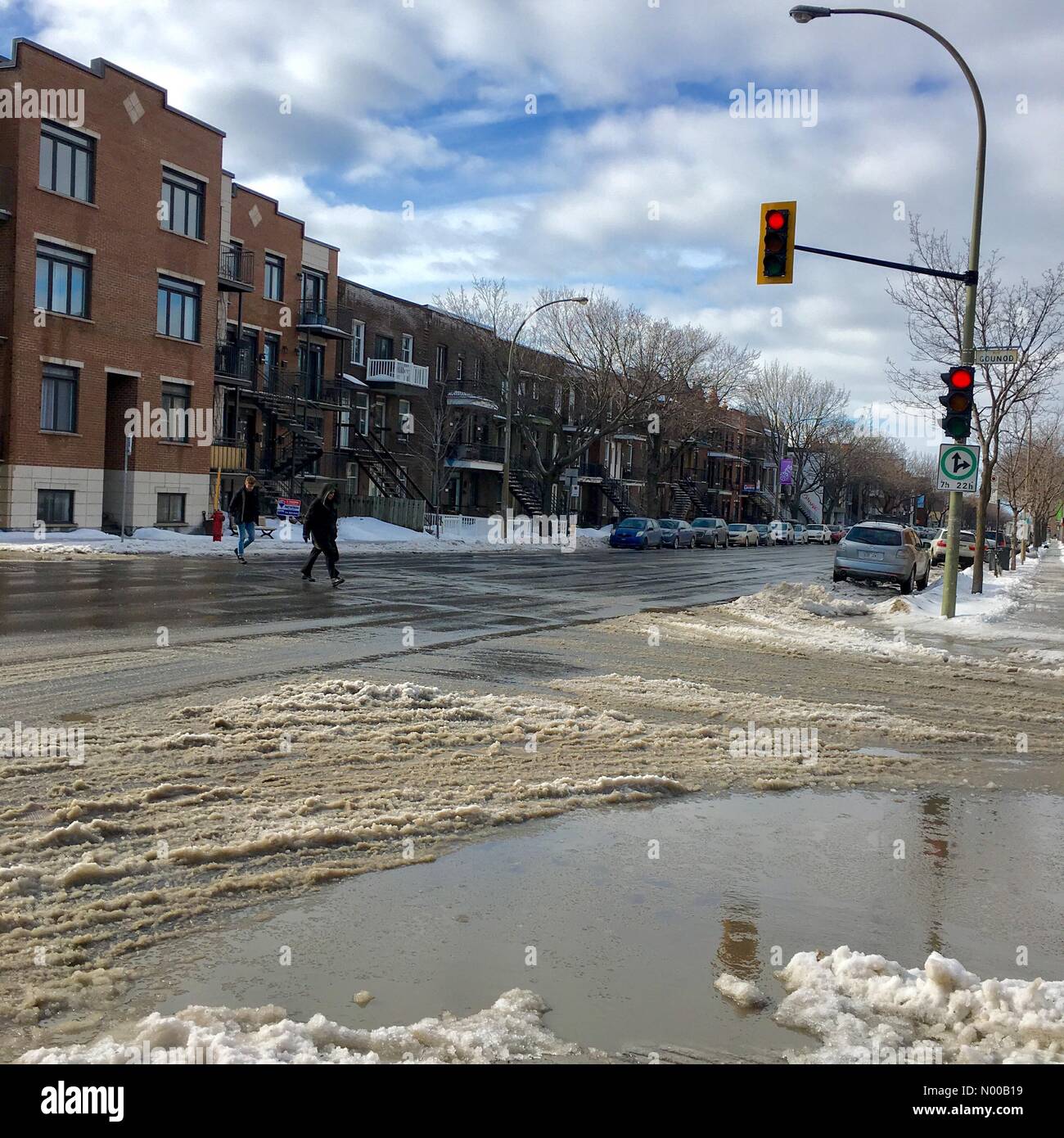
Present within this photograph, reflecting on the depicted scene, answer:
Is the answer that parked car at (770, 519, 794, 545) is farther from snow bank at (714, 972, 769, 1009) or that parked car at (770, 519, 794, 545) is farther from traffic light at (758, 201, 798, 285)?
snow bank at (714, 972, 769, 1009)

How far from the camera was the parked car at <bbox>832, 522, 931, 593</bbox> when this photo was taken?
84.1 feet

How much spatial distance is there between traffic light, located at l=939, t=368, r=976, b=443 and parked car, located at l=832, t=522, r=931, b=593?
8.95 m

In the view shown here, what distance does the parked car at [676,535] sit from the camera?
56.3 m

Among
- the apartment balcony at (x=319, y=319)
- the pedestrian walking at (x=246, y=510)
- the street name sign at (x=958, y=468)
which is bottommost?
the pedestrian walking at (x=246, y=510)

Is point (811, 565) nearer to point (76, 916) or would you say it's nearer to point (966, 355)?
point (966, 355)

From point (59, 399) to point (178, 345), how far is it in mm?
4980

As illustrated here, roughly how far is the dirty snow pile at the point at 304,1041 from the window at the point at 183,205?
3464 centimetres

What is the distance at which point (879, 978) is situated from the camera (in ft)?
13.3

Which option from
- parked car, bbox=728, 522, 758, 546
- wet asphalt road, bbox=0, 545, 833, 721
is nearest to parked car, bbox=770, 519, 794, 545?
parked car, bbox=728, 522, 758, 546

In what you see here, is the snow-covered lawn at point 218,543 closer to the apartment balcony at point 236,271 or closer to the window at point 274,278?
the apartment balcony at point 236,271

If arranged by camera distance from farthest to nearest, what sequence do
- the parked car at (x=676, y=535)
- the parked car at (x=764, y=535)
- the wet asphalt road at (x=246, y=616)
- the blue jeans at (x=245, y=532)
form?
the parked car at (x=764, y=535) → the parked car at (x=676, y=535) → the blue jeans at (x=245, y=532) → the wet asphalt road at (x=246, y=616)

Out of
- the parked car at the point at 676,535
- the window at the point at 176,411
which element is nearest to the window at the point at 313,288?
the window at the point at 176,411

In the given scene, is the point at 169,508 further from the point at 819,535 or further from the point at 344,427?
the point at 819,535

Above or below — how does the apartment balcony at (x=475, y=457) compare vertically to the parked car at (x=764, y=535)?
above
